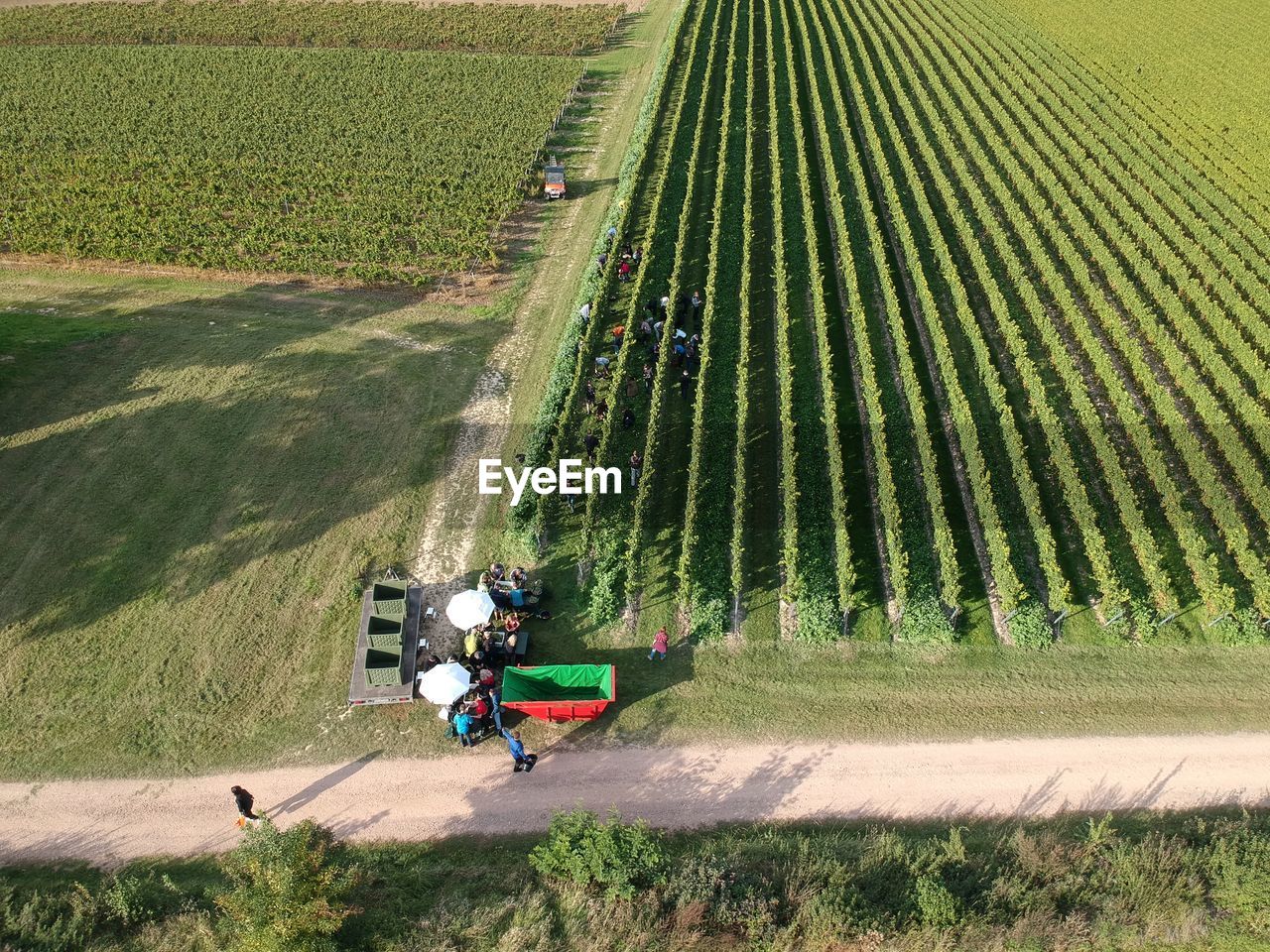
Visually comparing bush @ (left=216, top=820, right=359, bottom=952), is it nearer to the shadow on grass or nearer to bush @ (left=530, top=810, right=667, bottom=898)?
bush @ (left=530, top=810, right=667, bottom=898)

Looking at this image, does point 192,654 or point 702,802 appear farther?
point 192,654

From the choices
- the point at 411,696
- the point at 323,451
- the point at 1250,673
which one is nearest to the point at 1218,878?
the point at 1250,673

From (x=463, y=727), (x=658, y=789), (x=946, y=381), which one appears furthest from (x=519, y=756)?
(x=946, y=381)

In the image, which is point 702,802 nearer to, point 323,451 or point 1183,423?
point 323,451

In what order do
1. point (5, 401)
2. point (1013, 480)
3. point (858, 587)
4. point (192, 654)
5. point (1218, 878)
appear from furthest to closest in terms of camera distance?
point (5, 401) → point (1013, 480) → point (858, 587) → point (192, 654) → point (1218, 878)

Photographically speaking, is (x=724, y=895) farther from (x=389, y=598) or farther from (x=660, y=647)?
(x=389, y=598)

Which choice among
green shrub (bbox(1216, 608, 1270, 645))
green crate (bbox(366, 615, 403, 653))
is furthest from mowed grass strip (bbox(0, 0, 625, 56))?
green shrub (bbox(1216, 608, 1270, 645))
